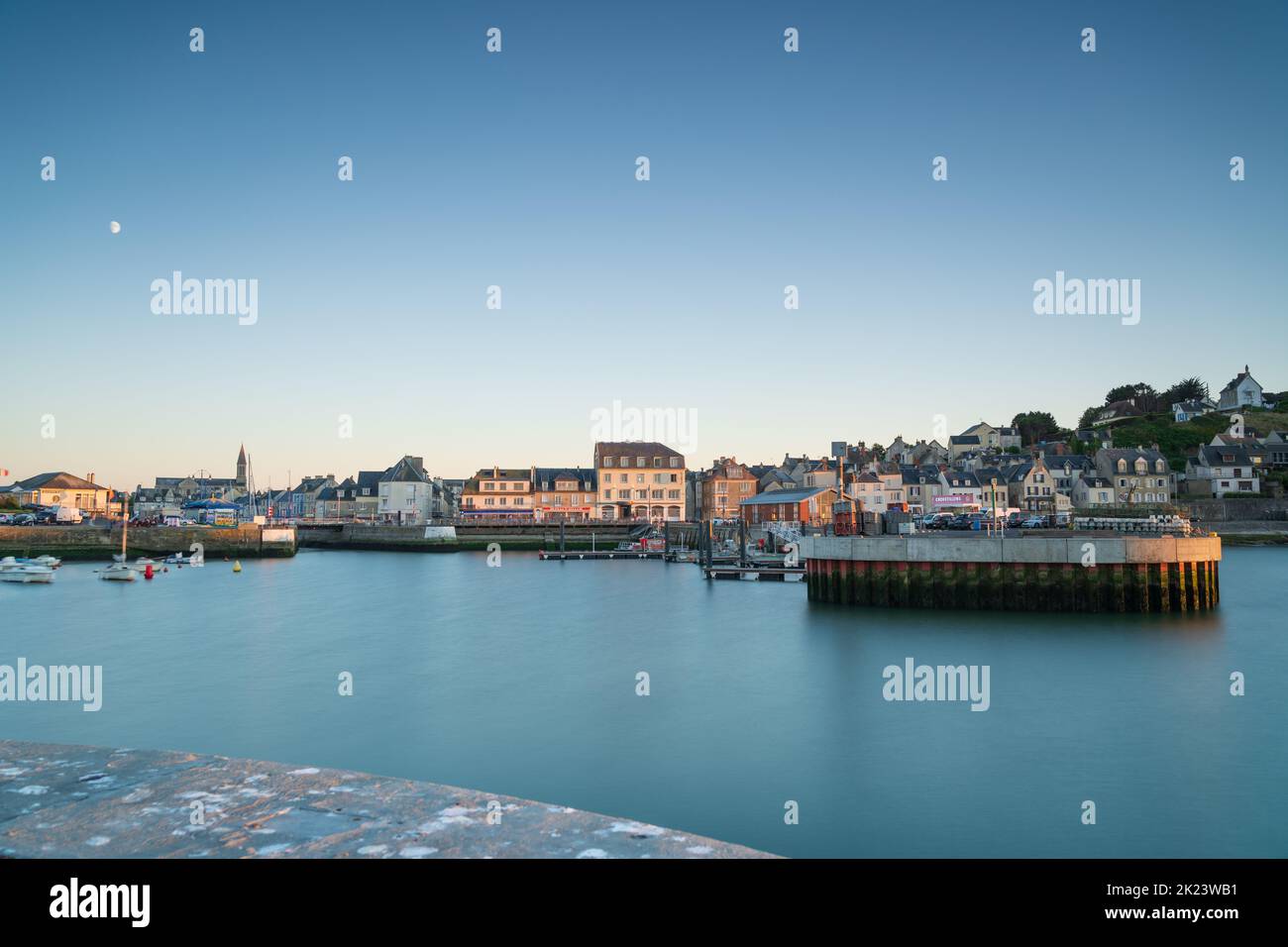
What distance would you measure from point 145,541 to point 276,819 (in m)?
81.9

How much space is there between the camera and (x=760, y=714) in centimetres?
2009

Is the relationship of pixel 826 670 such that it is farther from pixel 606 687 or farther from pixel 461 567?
pixel 461 567

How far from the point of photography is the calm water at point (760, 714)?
520 inches

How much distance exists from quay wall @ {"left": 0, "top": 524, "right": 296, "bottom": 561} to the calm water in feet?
126

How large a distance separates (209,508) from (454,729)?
88.7 metres

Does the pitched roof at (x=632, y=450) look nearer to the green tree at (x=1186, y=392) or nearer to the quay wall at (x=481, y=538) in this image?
the quay wall at (x=481, y=538)

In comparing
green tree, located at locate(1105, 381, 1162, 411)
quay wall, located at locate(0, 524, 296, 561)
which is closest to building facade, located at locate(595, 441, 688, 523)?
quay wall, located at locate(0, 524, 296, 561)

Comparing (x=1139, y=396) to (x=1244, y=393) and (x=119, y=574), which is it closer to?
(x=1244, y=393)

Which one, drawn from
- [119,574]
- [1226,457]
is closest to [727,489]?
[1226,457]

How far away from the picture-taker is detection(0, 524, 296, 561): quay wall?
72.9m

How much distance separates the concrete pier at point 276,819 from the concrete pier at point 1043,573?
28970mm

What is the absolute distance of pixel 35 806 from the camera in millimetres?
7691
